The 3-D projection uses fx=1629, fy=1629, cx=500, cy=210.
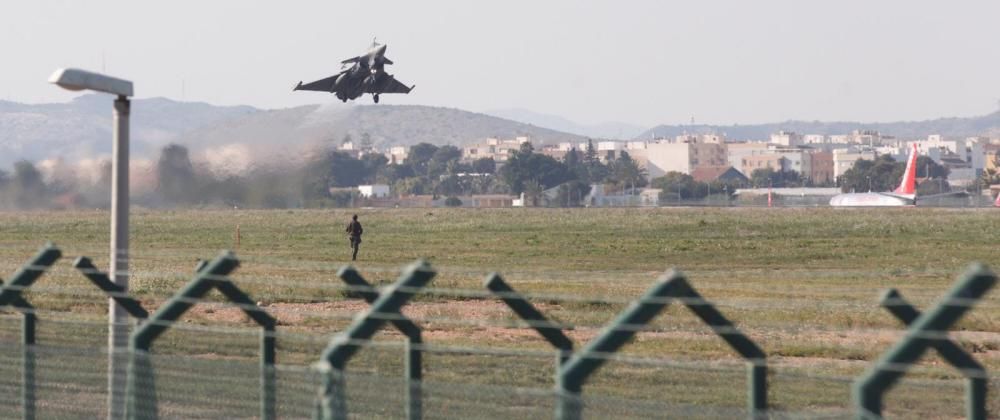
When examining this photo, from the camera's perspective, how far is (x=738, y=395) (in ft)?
47.4

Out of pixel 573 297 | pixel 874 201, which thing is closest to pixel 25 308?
pixel 573 297

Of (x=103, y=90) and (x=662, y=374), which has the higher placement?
(x=103, y=90)

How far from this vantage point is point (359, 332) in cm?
771

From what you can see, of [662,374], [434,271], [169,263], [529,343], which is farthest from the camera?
[169,263]

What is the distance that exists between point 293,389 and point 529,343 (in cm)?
1195

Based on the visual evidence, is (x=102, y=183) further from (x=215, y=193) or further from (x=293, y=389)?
(x=293, y=389)

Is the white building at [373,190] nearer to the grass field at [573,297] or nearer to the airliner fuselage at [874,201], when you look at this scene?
the airliner fuselage at [874,201]

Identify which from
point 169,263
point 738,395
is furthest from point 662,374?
point 169,263

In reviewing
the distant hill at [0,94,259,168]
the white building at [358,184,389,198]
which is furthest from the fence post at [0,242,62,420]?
the white building at [358,184,389,198]

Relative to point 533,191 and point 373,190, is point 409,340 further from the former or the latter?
point 533,191

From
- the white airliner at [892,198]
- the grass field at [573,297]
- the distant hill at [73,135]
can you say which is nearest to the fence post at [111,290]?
the grass field at [573,297]

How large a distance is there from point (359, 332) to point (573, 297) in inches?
44.8

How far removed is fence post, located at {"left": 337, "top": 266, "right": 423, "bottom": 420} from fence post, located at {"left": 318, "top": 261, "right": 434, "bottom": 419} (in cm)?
15

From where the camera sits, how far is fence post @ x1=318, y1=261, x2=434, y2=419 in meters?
7.46
